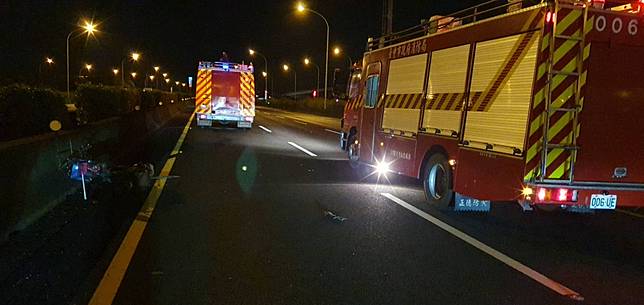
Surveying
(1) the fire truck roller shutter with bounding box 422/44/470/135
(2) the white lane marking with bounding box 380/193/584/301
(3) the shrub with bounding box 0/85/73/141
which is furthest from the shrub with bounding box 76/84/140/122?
(2) the white lane marking with bounding box 380/193/584/301

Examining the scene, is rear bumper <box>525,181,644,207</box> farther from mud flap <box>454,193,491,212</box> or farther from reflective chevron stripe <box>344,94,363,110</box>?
reflective chevron stripe <box>344,94,363,110</box>

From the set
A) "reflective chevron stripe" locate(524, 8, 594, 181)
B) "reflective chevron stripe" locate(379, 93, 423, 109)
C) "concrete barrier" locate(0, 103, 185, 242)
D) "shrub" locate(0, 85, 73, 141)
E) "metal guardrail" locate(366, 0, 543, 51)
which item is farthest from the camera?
"shrub" locate(0, 85, 73, 141)

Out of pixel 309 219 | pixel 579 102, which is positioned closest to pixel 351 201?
pixel 309 219

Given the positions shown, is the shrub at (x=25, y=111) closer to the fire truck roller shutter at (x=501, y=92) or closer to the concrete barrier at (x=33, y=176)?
the concrete barrier at (x=33, y=176)

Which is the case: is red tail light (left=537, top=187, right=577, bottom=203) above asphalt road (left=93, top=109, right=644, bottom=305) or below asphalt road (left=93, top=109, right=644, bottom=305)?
above

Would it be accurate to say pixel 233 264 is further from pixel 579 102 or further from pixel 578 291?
pixel 579 102

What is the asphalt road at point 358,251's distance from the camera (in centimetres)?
517

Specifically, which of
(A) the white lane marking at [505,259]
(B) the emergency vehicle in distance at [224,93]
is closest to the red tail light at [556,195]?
(A) the white lane marking at [505,259]

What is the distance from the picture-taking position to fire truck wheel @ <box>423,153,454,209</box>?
352 inches

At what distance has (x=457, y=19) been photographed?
9.17 meters

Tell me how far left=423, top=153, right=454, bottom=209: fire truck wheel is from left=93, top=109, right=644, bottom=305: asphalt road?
0.26m

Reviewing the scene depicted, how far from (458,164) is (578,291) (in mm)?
3398

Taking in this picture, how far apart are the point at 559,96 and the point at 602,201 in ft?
4.61

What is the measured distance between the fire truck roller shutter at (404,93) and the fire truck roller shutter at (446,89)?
0.39 metres
